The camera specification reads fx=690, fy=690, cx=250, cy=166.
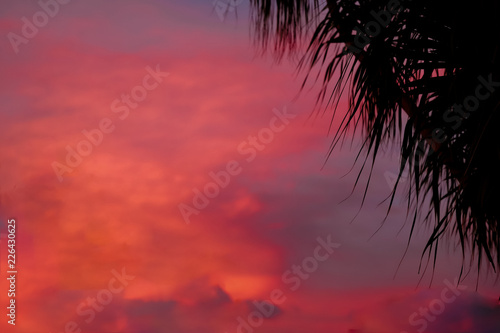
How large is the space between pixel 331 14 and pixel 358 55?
0.30m

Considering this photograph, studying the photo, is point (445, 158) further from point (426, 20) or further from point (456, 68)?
point (426, 20)

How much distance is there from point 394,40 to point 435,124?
417 mm

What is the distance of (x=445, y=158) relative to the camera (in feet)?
9.82

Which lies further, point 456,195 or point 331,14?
point 331,14

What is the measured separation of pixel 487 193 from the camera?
2895mm

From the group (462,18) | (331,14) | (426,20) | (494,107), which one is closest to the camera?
(494,107)

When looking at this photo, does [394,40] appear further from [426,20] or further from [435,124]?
[435,124]

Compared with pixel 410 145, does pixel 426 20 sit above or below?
above

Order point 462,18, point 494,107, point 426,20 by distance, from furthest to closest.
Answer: point 426,20 < point 462,18 < point 494,107

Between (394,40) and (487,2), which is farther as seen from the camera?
(394,40)

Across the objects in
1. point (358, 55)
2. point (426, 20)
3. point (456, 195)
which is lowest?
point (456, 195)

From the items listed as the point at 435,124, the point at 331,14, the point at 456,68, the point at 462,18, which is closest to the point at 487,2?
the point at 462,18

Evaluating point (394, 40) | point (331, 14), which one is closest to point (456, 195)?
point (394, 40)

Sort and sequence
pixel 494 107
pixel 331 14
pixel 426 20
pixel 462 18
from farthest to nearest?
pixel 331 14 → pixel 426 20 → pixel 462 18 → pixel 494 107
